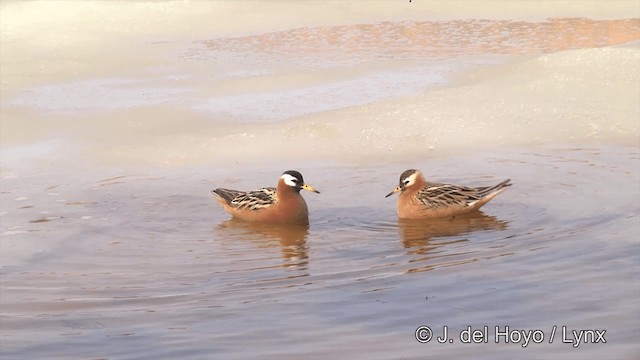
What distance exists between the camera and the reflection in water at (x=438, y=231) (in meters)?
9.22

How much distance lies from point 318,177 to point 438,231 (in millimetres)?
2377

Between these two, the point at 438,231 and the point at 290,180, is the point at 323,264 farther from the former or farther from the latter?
the point at 290,180

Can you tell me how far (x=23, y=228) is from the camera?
10.9 meters

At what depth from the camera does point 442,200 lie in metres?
11.1

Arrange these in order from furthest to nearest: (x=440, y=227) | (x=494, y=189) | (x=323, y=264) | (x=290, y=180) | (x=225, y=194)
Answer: (x=225, y=194) → (x=290, y=180) → (x=494, y=189) → (x=440, y=227) → (x=323, y=264)

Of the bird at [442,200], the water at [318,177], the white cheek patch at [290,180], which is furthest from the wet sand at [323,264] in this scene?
the white cheek patch at [290,180]

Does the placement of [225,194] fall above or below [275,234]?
above

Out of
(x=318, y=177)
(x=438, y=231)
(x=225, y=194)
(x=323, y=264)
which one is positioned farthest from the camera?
(x=318, y=177)

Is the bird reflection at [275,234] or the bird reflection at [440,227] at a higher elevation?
Answer: the bird reflection at [275,234]

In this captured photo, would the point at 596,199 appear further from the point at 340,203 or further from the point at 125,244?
the point at 125,244

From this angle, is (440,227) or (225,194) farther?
(225,194)

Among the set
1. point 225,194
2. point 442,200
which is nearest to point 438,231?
point 442,200

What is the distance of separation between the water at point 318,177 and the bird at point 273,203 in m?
0.15

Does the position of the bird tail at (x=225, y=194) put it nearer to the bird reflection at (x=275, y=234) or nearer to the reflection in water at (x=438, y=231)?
the bird reflection at (x=275, y=234)
